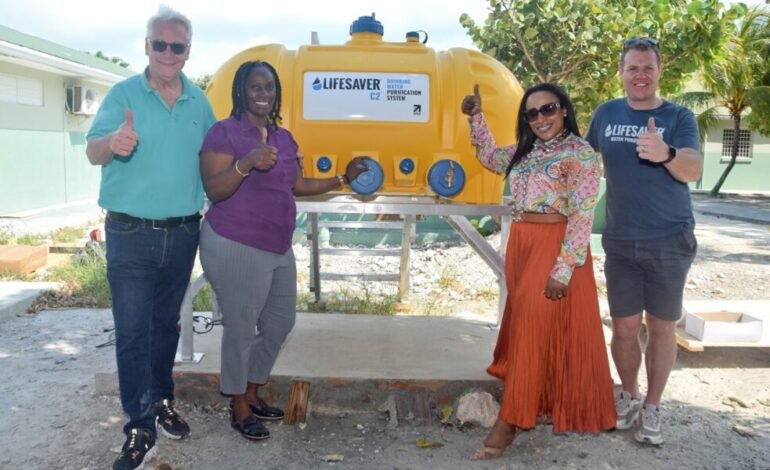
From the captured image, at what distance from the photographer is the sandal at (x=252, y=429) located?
335cm

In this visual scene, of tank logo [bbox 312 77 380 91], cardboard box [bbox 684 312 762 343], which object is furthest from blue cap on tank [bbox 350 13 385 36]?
cardboard box [bbox 684 312 762 343]

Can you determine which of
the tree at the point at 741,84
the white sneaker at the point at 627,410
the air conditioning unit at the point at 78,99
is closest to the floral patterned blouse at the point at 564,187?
the white sneaker at the point at 627,410

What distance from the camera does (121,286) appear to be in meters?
2.87

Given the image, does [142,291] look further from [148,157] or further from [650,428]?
[650,428]

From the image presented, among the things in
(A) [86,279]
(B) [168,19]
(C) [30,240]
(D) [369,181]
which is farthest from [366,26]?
(C) [30,240]

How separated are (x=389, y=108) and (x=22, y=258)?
535cm

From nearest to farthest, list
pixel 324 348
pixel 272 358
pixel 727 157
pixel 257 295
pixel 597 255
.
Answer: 1. pixel 257 295
2. pixel 272 358
3. pixel 324 348
4. pixel 597 255
5. pixel 727 157

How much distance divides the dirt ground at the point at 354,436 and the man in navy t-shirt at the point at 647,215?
30 cm

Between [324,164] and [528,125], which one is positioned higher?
[528,125]

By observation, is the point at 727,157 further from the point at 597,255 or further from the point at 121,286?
the point at 121,286

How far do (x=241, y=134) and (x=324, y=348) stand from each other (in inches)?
70.9

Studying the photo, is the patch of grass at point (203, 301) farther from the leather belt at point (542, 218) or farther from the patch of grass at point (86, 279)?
the leather belt at point (542, 218)

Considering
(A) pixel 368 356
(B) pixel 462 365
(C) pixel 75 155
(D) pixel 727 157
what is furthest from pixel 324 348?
(D) pixel 727 157

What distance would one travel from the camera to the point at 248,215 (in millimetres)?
2988
